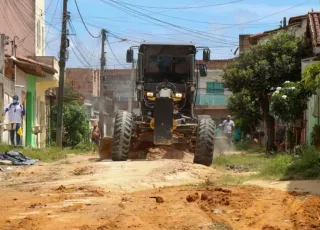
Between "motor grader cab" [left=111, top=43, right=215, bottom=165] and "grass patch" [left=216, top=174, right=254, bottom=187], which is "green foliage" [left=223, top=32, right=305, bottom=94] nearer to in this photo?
"motor grader cab" [left=111, top=43, right=215, bottom=165]

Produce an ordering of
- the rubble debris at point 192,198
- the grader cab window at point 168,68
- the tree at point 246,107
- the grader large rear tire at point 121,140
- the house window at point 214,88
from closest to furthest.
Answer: the rubble debris at point 192,198, the grader large rear tire at point 121,140, the grader cab window at point 168,68, the tree at point 246,107, the house window at point 214,88

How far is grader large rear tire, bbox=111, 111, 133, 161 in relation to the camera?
55.9ft

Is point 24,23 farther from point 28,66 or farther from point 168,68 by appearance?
point 168,68

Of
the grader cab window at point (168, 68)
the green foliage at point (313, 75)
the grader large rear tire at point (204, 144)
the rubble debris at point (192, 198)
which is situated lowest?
the rubble debris at point (192, 198)

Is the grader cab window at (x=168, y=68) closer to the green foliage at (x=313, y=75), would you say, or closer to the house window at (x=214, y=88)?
the green foliage at (x=313, y=75)

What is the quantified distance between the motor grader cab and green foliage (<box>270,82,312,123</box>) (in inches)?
180

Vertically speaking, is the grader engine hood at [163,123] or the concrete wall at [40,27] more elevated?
the concrete wall at [40,27]

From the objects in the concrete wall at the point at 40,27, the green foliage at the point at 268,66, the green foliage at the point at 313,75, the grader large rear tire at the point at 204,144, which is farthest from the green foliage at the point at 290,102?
the concrete wall at the point at 40,27

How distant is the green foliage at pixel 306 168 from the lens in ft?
43.3

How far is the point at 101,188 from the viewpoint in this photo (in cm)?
1148

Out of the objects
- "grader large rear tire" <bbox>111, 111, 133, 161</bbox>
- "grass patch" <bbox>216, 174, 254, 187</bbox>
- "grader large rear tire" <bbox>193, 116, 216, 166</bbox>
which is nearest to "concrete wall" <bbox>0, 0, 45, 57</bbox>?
"grader large rear tire" <bbox>111, 111, 133, 161</bbox>

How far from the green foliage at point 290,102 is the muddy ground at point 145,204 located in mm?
8514

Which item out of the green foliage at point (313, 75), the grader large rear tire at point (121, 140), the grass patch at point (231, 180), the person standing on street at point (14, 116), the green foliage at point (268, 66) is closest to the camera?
the grass patch at point (231, 180)

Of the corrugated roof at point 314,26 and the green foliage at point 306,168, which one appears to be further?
the corrugated roof at point 314,26
